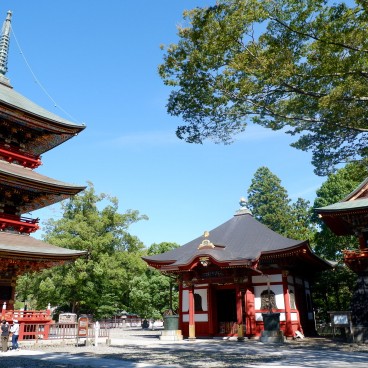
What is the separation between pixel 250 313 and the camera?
2111cm

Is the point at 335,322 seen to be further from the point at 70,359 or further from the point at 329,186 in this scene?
the point at 329,186

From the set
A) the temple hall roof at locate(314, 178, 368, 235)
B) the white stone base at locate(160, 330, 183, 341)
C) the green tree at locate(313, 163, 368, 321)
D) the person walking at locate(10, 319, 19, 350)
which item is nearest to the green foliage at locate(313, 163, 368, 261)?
the green tree at locate(313, 163, 368, 321)

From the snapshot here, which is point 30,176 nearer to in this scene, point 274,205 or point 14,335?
point 14,335

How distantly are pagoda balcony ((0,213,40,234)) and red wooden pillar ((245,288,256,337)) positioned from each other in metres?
12.6

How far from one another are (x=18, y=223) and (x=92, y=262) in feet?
51.7

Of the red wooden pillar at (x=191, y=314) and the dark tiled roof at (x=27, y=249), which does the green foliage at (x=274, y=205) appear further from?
the dark tiled roof at (x=27, y=249)

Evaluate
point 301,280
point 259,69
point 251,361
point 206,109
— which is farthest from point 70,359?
point 301,280

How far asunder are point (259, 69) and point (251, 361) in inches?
369

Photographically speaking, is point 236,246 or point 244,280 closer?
point 244,280

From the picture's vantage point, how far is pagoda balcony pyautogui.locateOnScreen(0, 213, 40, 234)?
59.9ft

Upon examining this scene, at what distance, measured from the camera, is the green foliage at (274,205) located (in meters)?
61.1

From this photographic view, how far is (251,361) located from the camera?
11.3 meters

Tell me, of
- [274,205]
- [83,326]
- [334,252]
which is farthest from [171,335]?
[274,205]

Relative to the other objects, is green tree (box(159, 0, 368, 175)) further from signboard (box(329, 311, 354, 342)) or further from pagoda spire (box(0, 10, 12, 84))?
pagoda spire (box(0, 10, 12, 84))
